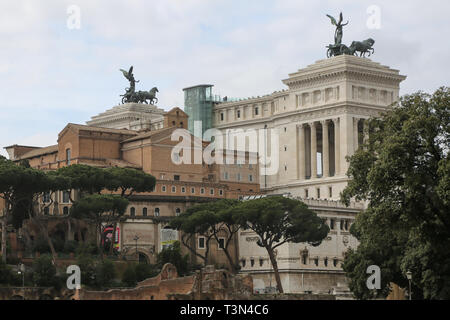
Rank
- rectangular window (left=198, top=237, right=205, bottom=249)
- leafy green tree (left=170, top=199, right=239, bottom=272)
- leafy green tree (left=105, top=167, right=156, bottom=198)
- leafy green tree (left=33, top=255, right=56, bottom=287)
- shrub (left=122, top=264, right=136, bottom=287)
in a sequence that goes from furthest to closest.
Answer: rectangular window (left=198, top=237, right=205, bottom=249), leafy green tree (left=105, top=167, right=156, bottom=198), leafy green tree (left=170, top=199, right=239, bottom=272), shrub (left=122, top=264, right=136, bottom=287), leafy green tree (left=33, top=255, right=56, bottom=287)

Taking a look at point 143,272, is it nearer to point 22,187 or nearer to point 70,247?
point 70,247

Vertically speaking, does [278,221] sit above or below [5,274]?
above

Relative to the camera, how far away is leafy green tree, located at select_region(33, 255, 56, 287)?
387 ft

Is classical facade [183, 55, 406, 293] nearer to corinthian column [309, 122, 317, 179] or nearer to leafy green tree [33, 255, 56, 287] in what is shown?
corinthian column [309, 122, 317, 179]

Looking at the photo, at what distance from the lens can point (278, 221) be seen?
13400 centimetres

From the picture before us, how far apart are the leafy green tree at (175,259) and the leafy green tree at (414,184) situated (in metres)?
41.0

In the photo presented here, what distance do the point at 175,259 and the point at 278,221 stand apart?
1180 cm

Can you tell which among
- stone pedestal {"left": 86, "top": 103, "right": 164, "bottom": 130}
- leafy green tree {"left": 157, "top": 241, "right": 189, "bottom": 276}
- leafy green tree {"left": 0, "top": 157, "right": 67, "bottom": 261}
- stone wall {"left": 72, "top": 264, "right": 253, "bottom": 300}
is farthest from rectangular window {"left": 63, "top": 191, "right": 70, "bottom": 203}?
stone pedestal {"left": 86, "top": 103, "right": 164, "bottom": 130}

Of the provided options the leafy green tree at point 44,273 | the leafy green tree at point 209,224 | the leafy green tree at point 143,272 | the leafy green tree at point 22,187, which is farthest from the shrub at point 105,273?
the leafy green tree at point 209,224

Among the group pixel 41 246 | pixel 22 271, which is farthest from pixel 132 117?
pixel 22 271

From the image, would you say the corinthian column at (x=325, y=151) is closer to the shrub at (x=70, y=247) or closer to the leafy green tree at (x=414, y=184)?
the shrub at (x=70, y=247)

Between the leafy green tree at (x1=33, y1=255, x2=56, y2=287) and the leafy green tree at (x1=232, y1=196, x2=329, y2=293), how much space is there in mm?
23496

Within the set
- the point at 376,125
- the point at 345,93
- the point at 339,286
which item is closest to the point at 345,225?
the point at 339,286

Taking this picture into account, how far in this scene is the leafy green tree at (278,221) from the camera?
13350cm
